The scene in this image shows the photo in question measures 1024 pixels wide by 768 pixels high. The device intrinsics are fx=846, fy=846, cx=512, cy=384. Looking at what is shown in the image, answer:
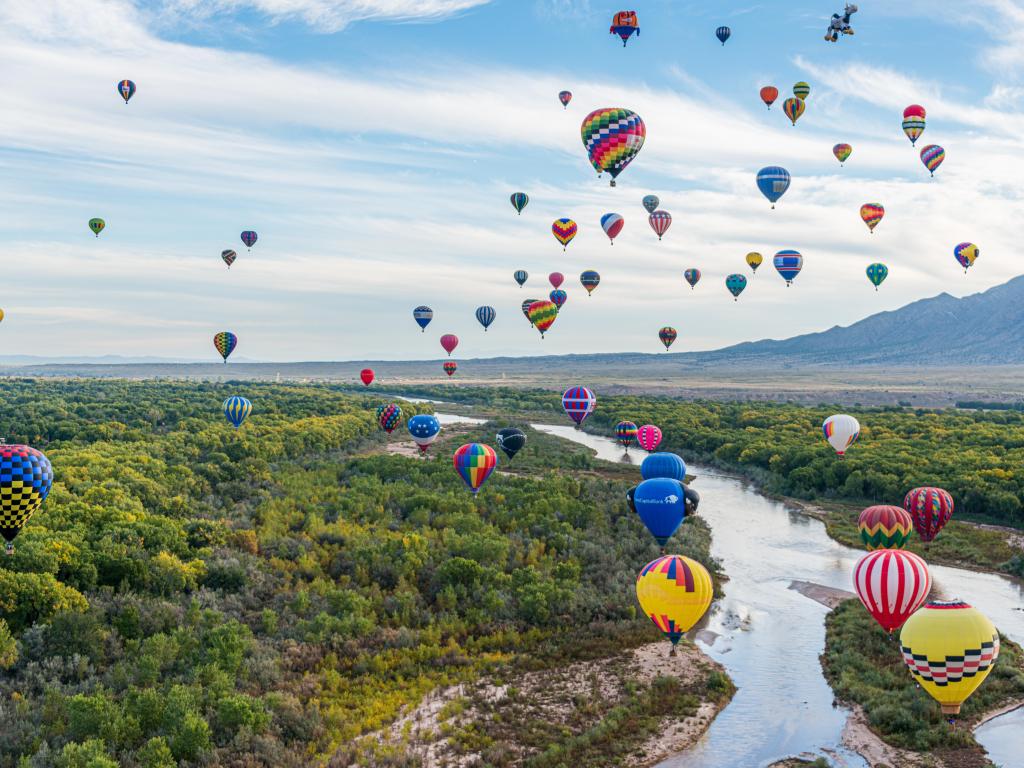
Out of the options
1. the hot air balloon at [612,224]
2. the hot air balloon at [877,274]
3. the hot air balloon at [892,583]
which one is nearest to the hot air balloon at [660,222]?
the hot air balloon at [612,224]

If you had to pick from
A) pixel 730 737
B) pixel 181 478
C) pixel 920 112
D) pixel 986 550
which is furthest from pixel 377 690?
pixel 920 112

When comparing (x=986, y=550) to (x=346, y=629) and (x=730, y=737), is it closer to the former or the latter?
(x=730, y=737)

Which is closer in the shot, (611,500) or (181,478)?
(181,478)

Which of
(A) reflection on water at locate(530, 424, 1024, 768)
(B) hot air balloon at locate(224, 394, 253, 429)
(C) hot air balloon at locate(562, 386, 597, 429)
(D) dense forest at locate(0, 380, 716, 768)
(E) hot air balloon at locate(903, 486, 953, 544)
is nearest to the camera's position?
(D) dense forest at locate(0, 380, 716, 768)

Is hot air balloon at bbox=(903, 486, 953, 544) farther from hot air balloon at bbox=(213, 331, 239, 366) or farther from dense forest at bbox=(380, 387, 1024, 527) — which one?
hot air balloon at bbox=(213, 331, 239, 366)

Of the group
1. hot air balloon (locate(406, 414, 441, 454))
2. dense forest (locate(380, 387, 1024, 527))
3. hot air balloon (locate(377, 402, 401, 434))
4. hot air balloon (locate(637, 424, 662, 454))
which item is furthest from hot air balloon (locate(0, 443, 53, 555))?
hot air balloon (locate(637, 424, 662, 454))

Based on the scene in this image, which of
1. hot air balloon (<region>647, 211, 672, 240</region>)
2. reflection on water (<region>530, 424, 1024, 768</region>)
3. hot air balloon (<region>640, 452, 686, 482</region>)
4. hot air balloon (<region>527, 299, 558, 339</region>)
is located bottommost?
reflection on water (<region>530, 424, 1024, 768</region>)

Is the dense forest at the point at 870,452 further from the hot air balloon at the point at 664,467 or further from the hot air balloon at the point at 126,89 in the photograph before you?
the hot air balloon at the point at 126,89
